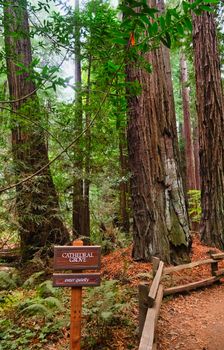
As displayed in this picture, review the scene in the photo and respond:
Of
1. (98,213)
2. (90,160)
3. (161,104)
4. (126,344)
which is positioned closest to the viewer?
(126,344)

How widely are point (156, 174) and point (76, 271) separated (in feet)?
12.2

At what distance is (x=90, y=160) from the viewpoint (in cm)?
808

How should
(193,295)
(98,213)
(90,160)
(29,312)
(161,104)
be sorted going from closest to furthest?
1. (29,312)
2. (193,295)
3. (161,104)
4. (90,160)
5. (98,213)

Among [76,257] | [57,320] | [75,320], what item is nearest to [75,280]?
[76,257]

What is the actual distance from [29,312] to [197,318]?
2.75 m

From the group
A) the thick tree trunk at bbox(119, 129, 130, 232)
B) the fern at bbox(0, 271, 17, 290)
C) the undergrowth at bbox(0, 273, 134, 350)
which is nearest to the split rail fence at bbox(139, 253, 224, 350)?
the undergrowth at bbox(0, 273, 134, 350)

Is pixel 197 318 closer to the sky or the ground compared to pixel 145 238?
closer to the ground

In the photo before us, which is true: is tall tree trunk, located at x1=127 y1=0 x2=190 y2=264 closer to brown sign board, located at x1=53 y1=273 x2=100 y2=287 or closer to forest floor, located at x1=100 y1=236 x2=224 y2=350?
forest floor, located at x1=100 y1=236 x2=224 y2=350

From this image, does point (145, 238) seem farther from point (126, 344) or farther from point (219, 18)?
point (219, 18)

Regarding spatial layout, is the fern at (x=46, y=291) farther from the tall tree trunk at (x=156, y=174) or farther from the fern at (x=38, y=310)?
the tall tree trunk at (x=156, y=174)

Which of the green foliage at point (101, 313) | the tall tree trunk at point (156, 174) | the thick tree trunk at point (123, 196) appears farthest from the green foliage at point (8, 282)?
the thick tree trunk at point (123, 196)

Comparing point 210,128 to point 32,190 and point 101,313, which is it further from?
point 101,313

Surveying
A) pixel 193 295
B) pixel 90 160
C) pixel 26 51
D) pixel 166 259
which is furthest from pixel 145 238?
pixel 26 51

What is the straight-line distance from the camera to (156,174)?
6812mm
